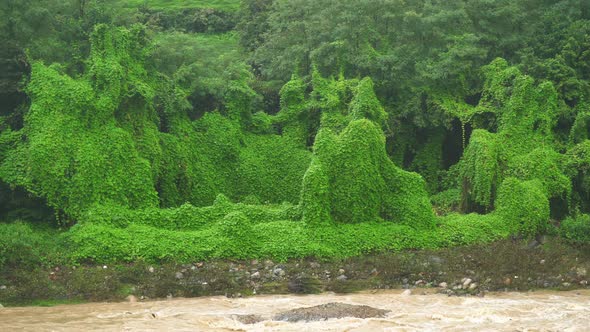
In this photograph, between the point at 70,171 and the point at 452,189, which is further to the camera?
the point at 452,189

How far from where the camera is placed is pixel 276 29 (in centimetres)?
2902

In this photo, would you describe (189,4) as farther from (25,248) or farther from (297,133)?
(25,248)

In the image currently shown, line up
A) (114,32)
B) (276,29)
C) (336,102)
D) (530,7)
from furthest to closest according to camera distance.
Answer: (276,29) → (530,7) → (336,102) → (114,32)

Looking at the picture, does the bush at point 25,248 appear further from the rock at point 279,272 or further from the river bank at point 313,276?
the rock at point 279,272

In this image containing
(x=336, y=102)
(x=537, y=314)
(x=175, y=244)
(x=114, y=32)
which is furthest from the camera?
(x=336, y=102)

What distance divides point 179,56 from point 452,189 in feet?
34.9

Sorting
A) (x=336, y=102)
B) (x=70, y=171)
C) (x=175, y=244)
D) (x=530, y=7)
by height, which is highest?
(x=530, y=7)

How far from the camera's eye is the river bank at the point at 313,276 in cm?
1579

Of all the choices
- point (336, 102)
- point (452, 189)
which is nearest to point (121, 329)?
point (336, 102)

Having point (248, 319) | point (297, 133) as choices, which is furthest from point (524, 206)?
point (248, 319)

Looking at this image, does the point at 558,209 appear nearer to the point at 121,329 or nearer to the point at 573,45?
the point at 573,45

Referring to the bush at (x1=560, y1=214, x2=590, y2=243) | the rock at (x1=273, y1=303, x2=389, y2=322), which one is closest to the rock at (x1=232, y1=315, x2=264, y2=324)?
the rock at (x1=273, y1=303, x2=389, y2=322)

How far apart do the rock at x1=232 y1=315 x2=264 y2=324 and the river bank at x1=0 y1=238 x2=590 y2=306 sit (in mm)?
2427

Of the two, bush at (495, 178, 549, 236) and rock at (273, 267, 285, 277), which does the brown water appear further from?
bush at (495, 178, 549, 236)
